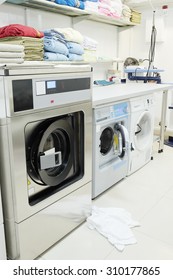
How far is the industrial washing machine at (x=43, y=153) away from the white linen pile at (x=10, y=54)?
0.13m

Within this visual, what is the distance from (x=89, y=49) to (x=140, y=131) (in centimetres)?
112

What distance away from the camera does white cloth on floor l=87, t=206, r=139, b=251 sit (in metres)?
1.67

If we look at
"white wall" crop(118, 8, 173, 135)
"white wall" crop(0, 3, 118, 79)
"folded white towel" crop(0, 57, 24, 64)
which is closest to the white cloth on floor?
"folded white towel" crop(0, 57, 24, 64)

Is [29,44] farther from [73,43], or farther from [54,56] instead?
[73,43]

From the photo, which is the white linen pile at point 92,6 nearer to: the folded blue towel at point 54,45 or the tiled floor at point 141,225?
the folded blue towel at point 54,45

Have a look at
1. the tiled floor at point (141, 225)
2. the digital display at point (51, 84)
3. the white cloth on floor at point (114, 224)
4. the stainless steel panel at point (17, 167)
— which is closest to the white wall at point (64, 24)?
the digital display at point (51, 84)

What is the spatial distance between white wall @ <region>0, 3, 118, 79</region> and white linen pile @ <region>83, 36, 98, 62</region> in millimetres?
358

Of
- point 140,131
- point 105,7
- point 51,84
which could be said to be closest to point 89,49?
point 105,7

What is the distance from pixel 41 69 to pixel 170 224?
1416mm

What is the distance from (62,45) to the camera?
8.02 feet

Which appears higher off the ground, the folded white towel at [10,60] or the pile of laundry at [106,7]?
the pile of laundry at [106,7]

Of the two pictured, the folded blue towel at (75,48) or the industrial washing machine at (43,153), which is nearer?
the industrial washing machine at (43,153)

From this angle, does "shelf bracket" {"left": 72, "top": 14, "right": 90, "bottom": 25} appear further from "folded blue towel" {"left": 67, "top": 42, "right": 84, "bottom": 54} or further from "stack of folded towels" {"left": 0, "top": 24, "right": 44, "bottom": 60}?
"stack of folded towels" {"left": 0, "top": 24, "right": 44, "bottom": 60}

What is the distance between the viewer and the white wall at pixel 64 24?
2.41 metres
